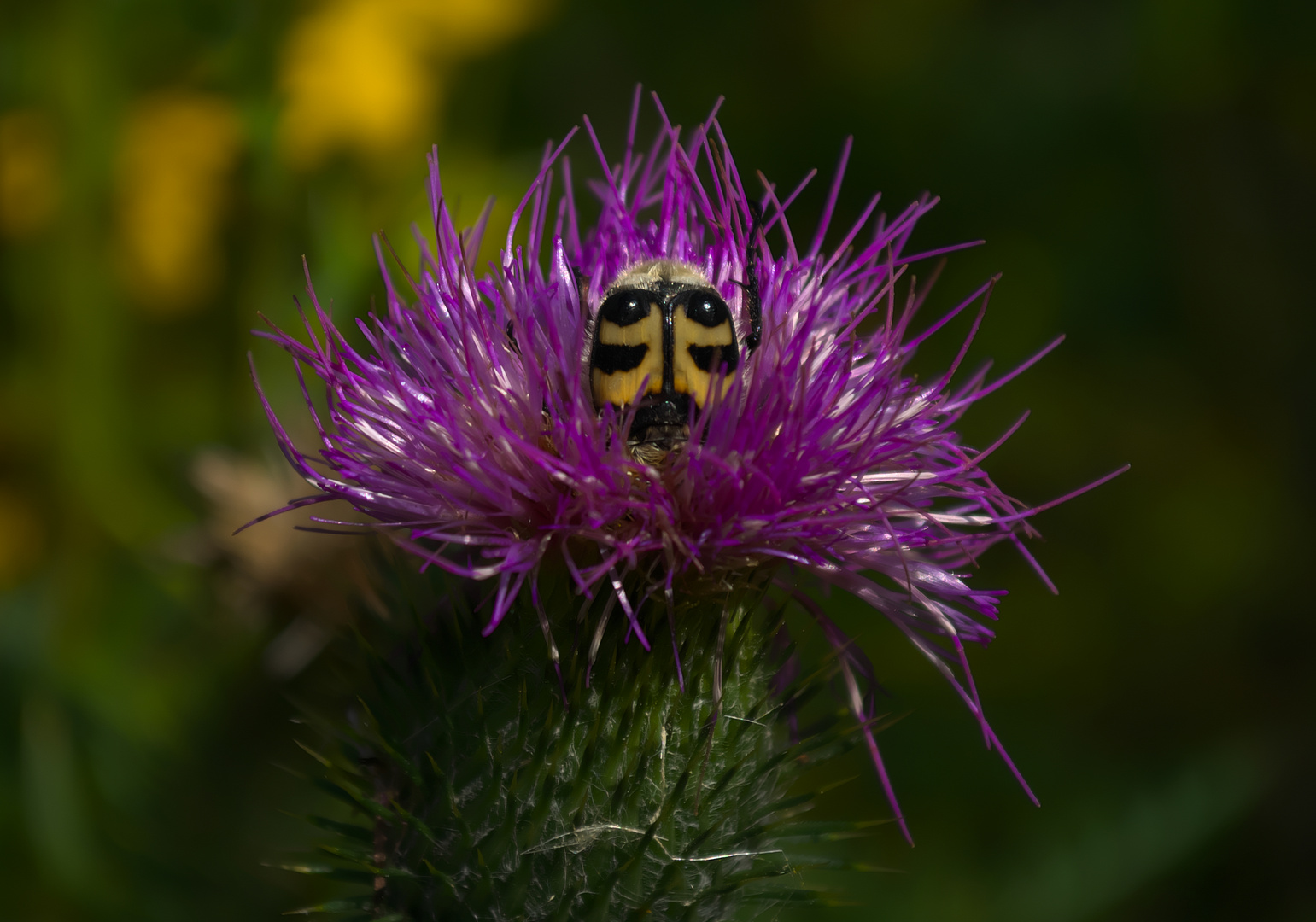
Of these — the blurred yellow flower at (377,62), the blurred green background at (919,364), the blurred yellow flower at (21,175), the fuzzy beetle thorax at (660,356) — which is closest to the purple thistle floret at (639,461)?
the fuzzy beetle thorax at (660,356)

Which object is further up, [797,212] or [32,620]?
[797,212]

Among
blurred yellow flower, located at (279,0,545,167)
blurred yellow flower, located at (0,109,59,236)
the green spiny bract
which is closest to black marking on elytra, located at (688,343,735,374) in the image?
the green spiny bract

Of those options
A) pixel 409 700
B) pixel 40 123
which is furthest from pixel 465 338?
pixel 40 123

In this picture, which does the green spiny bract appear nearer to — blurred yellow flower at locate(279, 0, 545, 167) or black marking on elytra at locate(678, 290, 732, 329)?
black marking on elytra at locate(678, 290, 732, 329)

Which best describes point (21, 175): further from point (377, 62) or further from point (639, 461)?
point (639, 461)

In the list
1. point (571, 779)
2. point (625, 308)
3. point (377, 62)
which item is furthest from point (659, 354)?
point (377, 62)

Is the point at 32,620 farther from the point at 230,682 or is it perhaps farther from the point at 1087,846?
the point at 1087,846

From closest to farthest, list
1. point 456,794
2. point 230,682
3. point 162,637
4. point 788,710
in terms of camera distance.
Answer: point 456,794 → point 788,710 → point 230,682 → point 162,637
